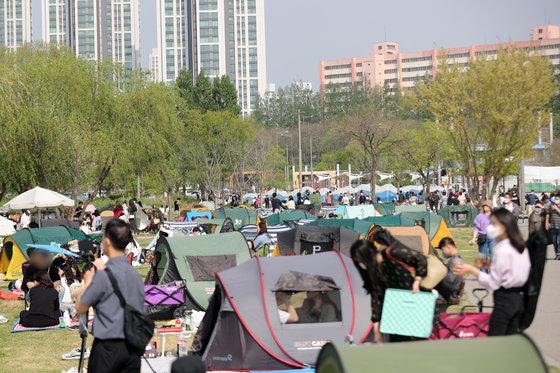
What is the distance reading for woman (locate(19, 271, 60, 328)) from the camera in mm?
11695

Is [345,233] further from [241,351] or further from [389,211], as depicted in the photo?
[389,211]

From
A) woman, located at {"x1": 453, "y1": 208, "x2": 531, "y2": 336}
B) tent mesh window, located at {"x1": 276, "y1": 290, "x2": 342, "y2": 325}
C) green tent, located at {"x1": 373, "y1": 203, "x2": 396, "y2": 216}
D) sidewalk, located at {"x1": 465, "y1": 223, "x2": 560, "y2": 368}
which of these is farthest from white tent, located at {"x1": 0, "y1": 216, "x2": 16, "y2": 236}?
woman, located at {"x1": 453, "y1": 208, "x2": 531, "y2": 336}

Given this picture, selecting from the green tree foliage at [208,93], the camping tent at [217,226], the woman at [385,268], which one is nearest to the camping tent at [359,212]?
the camping tent at [217,226]

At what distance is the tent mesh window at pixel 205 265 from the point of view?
41.9ft

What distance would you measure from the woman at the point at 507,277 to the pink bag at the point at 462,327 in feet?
3.73

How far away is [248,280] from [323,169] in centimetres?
8685

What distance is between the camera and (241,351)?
28.9 feet

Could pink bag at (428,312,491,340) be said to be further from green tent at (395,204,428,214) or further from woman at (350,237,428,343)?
green tent at (395,204,428,214)

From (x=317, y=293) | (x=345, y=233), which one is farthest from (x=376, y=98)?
(x=317, y=293)

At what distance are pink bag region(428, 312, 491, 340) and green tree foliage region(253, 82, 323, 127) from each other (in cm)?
11733

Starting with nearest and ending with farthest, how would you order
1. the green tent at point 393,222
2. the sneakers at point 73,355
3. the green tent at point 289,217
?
the sneakers at point 73,355
the green tent at point 393,222
the green tent at point 289,217

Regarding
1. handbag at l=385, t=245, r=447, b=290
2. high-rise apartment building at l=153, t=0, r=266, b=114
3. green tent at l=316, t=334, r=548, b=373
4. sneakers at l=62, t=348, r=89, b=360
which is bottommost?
sneakers at l=62, t=348, r=89, b=360

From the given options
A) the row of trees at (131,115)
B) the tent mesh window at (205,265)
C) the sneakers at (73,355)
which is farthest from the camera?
the row of trees at (131,115)

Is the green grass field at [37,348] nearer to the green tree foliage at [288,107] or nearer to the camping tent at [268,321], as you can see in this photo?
the camping tent at [268,321]
